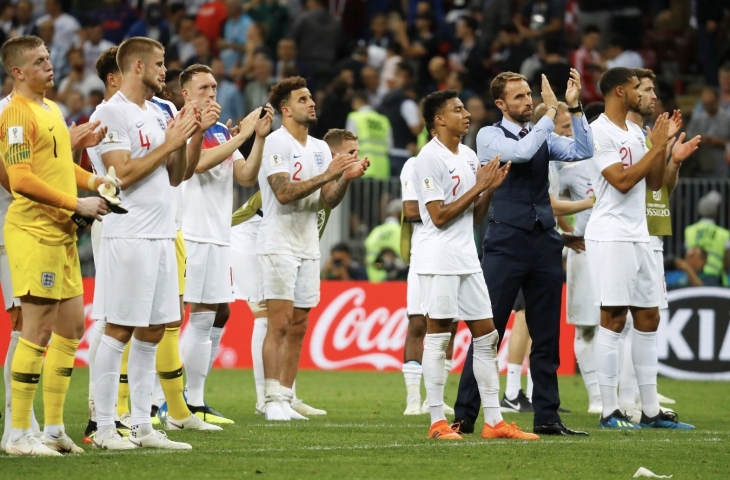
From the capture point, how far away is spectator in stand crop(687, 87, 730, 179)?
1803 cm

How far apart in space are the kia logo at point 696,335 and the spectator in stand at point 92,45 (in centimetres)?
1169

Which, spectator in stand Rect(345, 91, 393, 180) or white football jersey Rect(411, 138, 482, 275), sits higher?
spectator in stand Rect(345, 91, 393, 180)

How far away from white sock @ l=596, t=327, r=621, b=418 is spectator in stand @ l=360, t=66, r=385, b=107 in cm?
1039

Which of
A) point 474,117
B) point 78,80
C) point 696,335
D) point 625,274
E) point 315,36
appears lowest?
point 696,335

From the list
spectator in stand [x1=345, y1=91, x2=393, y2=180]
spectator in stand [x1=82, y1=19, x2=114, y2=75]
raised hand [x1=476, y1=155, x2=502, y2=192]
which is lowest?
raised hand [x1=476, y1=155, x2=502, y2=192]

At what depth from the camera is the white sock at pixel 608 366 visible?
9.98m

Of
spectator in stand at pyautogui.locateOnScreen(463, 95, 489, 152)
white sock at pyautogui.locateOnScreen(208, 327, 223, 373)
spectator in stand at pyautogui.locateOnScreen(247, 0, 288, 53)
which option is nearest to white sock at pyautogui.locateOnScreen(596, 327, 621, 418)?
white sock at pyautogui.locateOnScreen(208, 327, 223, 373)

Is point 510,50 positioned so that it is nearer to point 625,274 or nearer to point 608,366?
point 625,274

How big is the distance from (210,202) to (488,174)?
8.93 ft

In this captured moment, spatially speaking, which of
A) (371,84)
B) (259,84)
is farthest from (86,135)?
(259,84)

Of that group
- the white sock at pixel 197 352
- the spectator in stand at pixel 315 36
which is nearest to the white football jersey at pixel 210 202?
the white sock at pixel 197 352

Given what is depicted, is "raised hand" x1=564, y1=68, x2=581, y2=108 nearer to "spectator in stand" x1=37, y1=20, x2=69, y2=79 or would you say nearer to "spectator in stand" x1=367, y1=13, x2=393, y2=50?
"spectator in stand" x1=367, y1=13, x2=393, y2=50

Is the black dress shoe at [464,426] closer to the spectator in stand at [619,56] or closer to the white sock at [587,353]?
the white sock at [587,353]

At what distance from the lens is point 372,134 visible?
18500 millimetres
